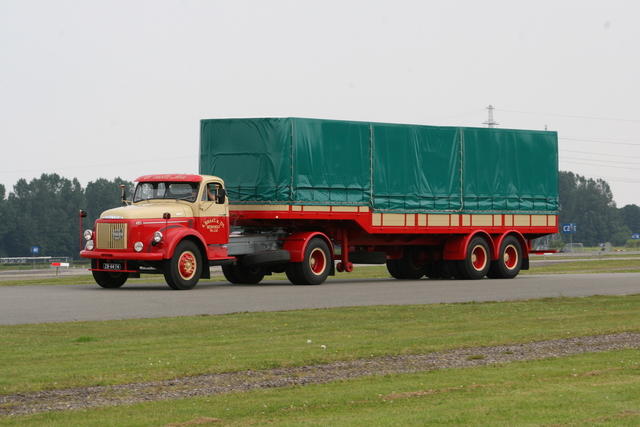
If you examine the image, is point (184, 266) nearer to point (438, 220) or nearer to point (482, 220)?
point (438, 220)

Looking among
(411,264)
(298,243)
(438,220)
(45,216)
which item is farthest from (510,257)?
(45,216)

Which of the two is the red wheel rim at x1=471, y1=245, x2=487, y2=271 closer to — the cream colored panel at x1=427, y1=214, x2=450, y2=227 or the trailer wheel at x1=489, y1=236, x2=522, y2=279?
the trailer wheel at x1=489, y1=236, x2=522, y2=279

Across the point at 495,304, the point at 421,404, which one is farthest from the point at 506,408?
the point at 495,304

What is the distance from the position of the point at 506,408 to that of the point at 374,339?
5344mm

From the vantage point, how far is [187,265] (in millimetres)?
24297

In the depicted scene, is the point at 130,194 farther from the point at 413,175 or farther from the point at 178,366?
the point at 178,366

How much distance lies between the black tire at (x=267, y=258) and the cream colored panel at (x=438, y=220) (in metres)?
4.99

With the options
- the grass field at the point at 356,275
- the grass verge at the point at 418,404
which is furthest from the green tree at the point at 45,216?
the grass verge at the point at 418,404

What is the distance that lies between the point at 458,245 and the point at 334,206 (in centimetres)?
510

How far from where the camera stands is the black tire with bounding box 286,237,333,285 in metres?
26.5

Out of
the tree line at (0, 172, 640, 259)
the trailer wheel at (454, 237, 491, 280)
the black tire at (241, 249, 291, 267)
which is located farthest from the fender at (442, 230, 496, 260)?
the tree line at (0, 172, 640, 259)

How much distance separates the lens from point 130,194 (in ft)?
85.4

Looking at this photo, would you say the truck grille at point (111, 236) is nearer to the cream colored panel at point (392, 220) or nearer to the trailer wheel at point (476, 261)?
the cream colored panel at point (392, 220)

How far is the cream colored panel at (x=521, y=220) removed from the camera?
31312 mm
